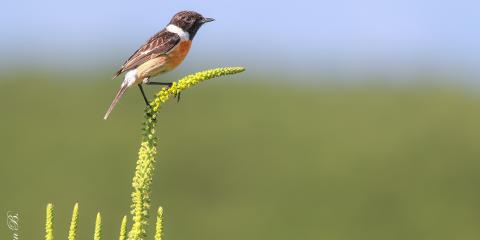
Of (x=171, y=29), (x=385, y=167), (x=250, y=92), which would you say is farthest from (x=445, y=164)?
(x=171, y=29)

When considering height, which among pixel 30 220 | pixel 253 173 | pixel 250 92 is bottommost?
pixel 30 220

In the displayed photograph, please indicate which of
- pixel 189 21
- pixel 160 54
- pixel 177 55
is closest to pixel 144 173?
pixel 160 54

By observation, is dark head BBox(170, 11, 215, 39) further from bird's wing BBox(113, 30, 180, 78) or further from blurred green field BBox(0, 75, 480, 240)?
blurred green field BBox(0, 75, 480, 240)

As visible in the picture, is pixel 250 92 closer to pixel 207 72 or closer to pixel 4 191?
pixel 4 191

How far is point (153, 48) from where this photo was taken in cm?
689

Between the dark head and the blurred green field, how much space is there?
12.2 metres

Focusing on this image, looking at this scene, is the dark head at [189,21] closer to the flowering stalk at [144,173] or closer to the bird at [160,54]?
the bird at [160,54]

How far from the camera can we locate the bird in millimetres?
6613

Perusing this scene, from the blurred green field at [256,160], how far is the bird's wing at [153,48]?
12538 mm

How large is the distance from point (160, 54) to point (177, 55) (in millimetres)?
154

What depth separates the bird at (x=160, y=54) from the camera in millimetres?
6613

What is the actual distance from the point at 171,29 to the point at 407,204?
707 inches

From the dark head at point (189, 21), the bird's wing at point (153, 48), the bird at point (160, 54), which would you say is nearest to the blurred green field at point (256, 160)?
the dark head at point (189, 21)

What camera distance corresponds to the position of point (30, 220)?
68.4 feet
